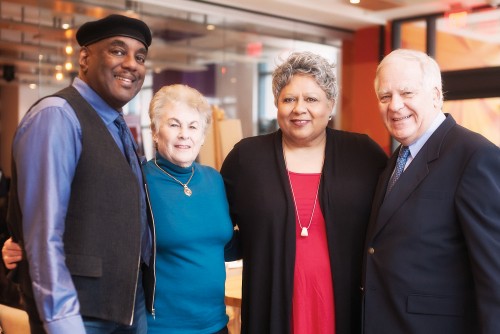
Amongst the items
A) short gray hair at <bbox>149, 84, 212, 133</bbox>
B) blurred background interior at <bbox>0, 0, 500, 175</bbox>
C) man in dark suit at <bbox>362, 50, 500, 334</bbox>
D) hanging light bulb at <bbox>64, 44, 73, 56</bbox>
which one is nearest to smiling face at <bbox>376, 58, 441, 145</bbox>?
man in dark suit at <bbox>362, 50, 500, 334</bbox>

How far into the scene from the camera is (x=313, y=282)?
234 centimetres

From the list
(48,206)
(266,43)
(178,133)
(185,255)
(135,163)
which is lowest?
(185,255)

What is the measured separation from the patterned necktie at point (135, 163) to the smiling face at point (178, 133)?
0.96ft

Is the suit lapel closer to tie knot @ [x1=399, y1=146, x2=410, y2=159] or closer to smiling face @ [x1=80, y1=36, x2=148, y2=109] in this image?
tie knot @ [x1=399, y1=146, x2=410, y2=159]

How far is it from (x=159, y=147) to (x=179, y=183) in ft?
0.55

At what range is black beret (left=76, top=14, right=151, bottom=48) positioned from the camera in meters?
1.74

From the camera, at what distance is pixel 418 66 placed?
6.85 feet

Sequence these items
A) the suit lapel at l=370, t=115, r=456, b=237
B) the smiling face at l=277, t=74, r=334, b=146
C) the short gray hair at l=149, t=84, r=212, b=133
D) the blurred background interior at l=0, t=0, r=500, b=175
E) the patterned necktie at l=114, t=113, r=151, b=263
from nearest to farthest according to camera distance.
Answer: the patterned necktie at l=114, t=113, r=151, b=263
the suit lapel at l=370, t=115, r=456, b=237
the short gray hair at l=149, t=84, r=212, b=133
the smiling face at l=277, t=74, r=334, b=146
the blurred background interior at l=0, t=0, r=500, b=175

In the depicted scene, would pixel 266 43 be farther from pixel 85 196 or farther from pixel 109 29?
pixel 85 196

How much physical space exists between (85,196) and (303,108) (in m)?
1.09

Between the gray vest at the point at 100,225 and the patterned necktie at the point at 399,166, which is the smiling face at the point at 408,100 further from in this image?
the gray vest at the point at 100,225

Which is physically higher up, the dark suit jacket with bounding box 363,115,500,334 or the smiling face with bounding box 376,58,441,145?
the smiling face with bounding box 376,58,441,145

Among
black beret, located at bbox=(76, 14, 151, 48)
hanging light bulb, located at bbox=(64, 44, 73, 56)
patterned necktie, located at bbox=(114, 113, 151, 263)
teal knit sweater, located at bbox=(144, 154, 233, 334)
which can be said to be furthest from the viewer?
hanging light bulb, located at bbox=(64, 44, 73, 56)

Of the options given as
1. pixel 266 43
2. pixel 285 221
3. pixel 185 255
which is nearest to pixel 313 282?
pixel 285 221
